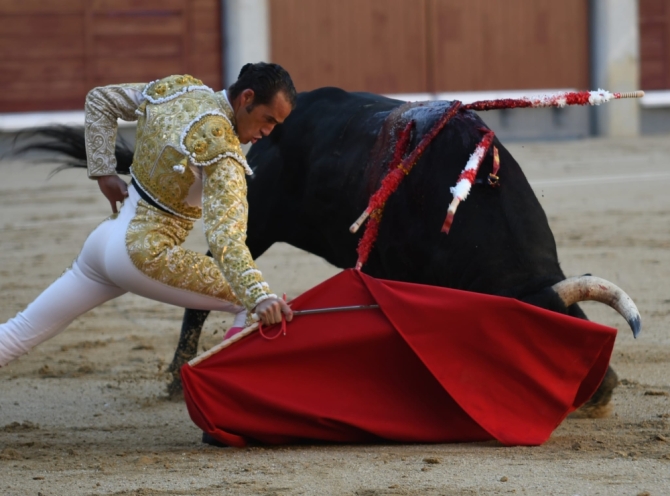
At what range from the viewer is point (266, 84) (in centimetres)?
263

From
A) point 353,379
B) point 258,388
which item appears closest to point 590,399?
point 353,379

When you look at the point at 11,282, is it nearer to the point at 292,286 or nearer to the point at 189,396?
the point at 292,286

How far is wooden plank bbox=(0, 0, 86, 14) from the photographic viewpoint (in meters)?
10.5

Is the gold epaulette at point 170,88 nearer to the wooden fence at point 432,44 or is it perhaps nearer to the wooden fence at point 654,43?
the wooden fence at point 432,44

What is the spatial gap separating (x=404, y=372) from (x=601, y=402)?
628 mm

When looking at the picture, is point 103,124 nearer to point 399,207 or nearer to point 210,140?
point 210,140

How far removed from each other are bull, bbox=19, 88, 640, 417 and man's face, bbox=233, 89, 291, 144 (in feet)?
2.19

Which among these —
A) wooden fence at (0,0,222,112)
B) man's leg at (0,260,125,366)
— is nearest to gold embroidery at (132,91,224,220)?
man's leg at (0,260,125,366)

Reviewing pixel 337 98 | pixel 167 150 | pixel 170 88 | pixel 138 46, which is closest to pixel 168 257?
pixel 167 150

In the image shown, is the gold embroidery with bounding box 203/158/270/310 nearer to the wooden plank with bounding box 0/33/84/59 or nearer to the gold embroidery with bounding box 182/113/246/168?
the gold embroidery with bounding box 182/113/246/168

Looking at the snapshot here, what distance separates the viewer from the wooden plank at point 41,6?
10492 millimetres

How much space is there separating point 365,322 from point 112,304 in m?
2.76

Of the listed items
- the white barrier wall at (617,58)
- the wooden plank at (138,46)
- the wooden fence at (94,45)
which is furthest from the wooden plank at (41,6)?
the white barrier wall at (617,58)

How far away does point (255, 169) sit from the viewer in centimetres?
388
